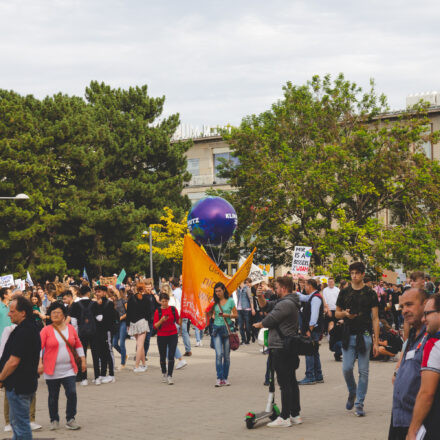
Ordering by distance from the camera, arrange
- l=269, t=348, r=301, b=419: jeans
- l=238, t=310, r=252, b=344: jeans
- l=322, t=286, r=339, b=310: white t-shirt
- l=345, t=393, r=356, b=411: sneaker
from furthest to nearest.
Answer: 1. l=238, t=310, r=252, b=344: jeans
2. l=322, t=286, r=339, b=310: white t-shirt
3. l=345, t=393, r=356, b=411: sneaker
4. l=269, t=348, r=301, b=419: jeans

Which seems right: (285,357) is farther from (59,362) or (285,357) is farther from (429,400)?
(429,400)

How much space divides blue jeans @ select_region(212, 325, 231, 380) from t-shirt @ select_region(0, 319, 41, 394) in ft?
18.5

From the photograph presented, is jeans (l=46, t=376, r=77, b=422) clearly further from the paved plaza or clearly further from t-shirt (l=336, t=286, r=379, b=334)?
t-shirt (l=336, t=286, r=379, b=334)

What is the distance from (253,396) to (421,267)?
2468 centimetres

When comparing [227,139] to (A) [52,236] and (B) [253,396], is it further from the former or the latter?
(B) [253,396]

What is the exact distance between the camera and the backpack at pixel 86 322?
524 inches

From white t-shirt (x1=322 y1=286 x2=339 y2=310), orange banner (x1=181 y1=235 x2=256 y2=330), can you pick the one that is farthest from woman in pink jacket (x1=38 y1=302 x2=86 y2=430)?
white t-shirt (x1=322 y1=286 x2=339 y2=310)

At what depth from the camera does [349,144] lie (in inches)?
1403

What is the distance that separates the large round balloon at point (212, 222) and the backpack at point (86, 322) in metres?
4.92

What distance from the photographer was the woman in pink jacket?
9352 millimetres

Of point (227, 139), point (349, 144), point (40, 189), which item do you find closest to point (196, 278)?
point (349, 144)

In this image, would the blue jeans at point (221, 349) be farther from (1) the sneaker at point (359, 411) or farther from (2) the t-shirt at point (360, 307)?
(2) the t-shirt at point (360, 307)

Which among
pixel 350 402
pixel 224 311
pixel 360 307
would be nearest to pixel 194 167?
pixel 224 311

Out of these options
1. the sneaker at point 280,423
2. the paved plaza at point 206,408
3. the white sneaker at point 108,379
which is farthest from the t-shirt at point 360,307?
the white sneaker at point 108,379
